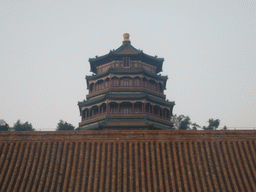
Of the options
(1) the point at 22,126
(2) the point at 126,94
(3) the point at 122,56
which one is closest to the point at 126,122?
(2) the point at 126,94

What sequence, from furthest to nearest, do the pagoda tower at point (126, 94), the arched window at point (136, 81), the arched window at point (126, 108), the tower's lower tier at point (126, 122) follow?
the arched window at point (136, 81) → the arched window at point (126, 108) → the pagoda tower at point (126, 94) → the tower's lower tier at point (126, 122)

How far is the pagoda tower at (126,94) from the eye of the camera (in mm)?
31828

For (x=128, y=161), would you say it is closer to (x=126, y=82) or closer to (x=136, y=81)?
(x=126, y=82)

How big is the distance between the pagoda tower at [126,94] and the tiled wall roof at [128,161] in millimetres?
16040

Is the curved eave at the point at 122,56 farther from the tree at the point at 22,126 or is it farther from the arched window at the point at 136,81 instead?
the tree at the point at 22,126

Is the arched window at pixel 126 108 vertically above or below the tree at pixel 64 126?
below

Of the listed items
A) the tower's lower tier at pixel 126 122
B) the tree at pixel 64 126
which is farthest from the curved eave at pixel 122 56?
the tree at pixel 64 126

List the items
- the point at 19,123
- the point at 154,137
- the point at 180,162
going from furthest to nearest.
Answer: the point at 19,123
the point at 154,137
the point at 180,162

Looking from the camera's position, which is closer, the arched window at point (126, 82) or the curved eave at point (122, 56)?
the arched window at point (126, 82)

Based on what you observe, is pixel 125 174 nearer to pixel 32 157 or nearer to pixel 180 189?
pixel 180 189

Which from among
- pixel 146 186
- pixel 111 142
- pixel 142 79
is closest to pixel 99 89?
pixel 142 79

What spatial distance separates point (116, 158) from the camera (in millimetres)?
14375

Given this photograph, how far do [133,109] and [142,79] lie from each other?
11.6 feet

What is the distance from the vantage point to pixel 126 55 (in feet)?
115
